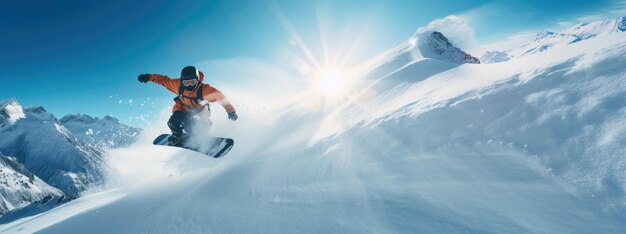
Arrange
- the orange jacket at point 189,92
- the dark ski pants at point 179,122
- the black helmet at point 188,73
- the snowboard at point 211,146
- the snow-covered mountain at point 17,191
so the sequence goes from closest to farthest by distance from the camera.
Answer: the black helmet at point 188,73
the orange jacket at point 189,92
the dark ski pants at point 179,122
the snowboard at point 211,146
the snow-covered mountain at point 17,191

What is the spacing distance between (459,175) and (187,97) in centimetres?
750

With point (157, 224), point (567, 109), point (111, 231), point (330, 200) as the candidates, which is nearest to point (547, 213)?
point (567, 109)

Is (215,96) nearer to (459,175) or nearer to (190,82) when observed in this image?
(190,82)

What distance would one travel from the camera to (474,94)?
5.30 m

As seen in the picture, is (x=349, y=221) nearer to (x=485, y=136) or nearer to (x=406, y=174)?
(x=406, y=174)

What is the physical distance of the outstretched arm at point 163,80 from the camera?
29.7 feet

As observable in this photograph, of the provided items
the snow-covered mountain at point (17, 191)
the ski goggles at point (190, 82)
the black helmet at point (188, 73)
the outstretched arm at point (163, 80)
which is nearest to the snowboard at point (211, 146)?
the outstretched arm at point (163, 80)

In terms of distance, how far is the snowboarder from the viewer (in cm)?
869

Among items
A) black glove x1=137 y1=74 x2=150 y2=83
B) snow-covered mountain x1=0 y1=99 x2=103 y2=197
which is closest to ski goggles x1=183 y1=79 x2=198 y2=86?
black glove x1=137 y1=74 x2=150 y2=83

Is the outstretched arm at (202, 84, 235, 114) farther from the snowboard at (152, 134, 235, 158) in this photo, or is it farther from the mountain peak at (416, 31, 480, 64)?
the mountain peak at (416, 31, 480, 64)

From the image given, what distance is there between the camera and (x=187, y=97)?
29.5ft

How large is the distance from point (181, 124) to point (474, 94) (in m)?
7.75

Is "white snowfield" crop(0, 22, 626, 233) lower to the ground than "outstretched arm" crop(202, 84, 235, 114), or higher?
lower

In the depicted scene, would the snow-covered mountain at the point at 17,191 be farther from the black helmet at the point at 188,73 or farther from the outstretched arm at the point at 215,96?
the black helmet at the point at 188,73
